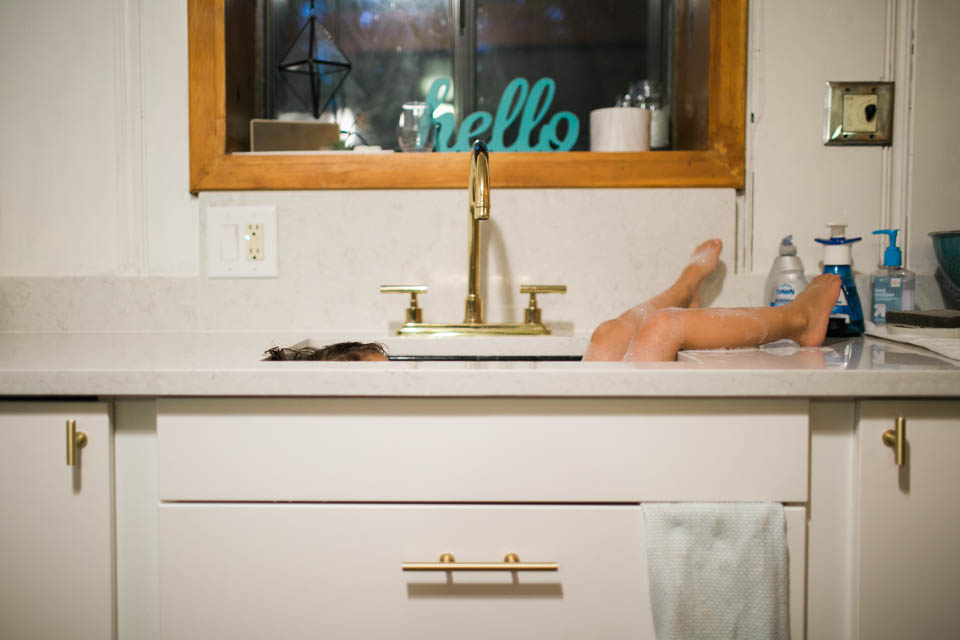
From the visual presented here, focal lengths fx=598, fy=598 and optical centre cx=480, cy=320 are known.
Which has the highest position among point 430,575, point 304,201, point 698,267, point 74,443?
point 304,201

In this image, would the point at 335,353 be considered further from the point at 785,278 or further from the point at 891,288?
the point at 891,288

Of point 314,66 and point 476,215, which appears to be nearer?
point 476,215

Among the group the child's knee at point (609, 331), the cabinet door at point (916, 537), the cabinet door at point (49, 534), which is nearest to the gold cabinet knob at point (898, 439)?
the cabinet door at point (916, 537)

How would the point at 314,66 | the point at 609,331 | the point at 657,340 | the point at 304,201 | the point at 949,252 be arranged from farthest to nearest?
the point at 314,66 < the point at 304,201 < the point at 949,252 < the point at 609,331 < the point at 657,340

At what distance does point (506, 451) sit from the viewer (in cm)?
66

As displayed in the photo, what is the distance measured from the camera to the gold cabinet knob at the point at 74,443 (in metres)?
0.68

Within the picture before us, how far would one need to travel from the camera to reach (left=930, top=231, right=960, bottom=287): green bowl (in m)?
1.02

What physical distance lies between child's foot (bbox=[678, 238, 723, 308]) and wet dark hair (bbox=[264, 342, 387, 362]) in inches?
21.7

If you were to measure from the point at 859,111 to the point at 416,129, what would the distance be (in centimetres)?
84

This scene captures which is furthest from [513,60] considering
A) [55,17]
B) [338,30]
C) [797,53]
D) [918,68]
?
[55,17]

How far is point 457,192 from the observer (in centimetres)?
114

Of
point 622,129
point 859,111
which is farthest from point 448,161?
point 859,111

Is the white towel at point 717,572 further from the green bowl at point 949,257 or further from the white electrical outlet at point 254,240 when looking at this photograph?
the white electrical outlet at point 254,240

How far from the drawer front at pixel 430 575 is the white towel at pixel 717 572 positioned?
0.02 meters
